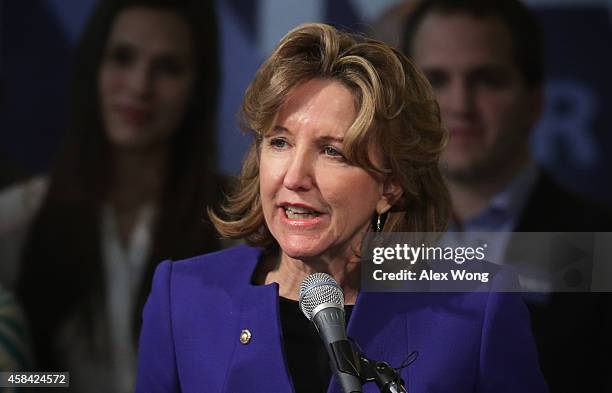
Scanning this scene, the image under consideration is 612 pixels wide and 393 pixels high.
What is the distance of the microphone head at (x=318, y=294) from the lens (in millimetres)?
1784

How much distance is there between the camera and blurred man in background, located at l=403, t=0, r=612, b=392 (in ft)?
12.4

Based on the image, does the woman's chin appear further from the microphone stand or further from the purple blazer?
the microphone stand

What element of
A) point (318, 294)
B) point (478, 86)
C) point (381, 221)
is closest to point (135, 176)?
point (478, 86)

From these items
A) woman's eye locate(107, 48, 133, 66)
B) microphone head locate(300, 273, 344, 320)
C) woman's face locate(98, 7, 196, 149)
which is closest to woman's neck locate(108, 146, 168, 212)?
woman's face locate(98, 7, 196, 149)

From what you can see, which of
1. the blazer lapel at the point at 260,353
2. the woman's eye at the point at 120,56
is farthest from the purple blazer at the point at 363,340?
the woman's eye at the point at 120,56

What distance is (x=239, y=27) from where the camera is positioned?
387 centimetres

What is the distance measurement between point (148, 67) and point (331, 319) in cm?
237

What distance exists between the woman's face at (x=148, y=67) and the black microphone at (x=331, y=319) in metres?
2.19

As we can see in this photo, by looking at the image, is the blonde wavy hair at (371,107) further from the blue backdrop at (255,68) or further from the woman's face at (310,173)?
the blue backdrop at (255,68)

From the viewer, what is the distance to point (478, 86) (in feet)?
12.4

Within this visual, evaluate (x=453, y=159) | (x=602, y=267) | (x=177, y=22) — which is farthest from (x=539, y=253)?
(x=177, y=22)

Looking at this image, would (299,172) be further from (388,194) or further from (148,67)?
(148,67)

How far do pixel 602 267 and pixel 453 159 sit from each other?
0.74 m

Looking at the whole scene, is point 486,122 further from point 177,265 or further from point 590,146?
point 177,265
